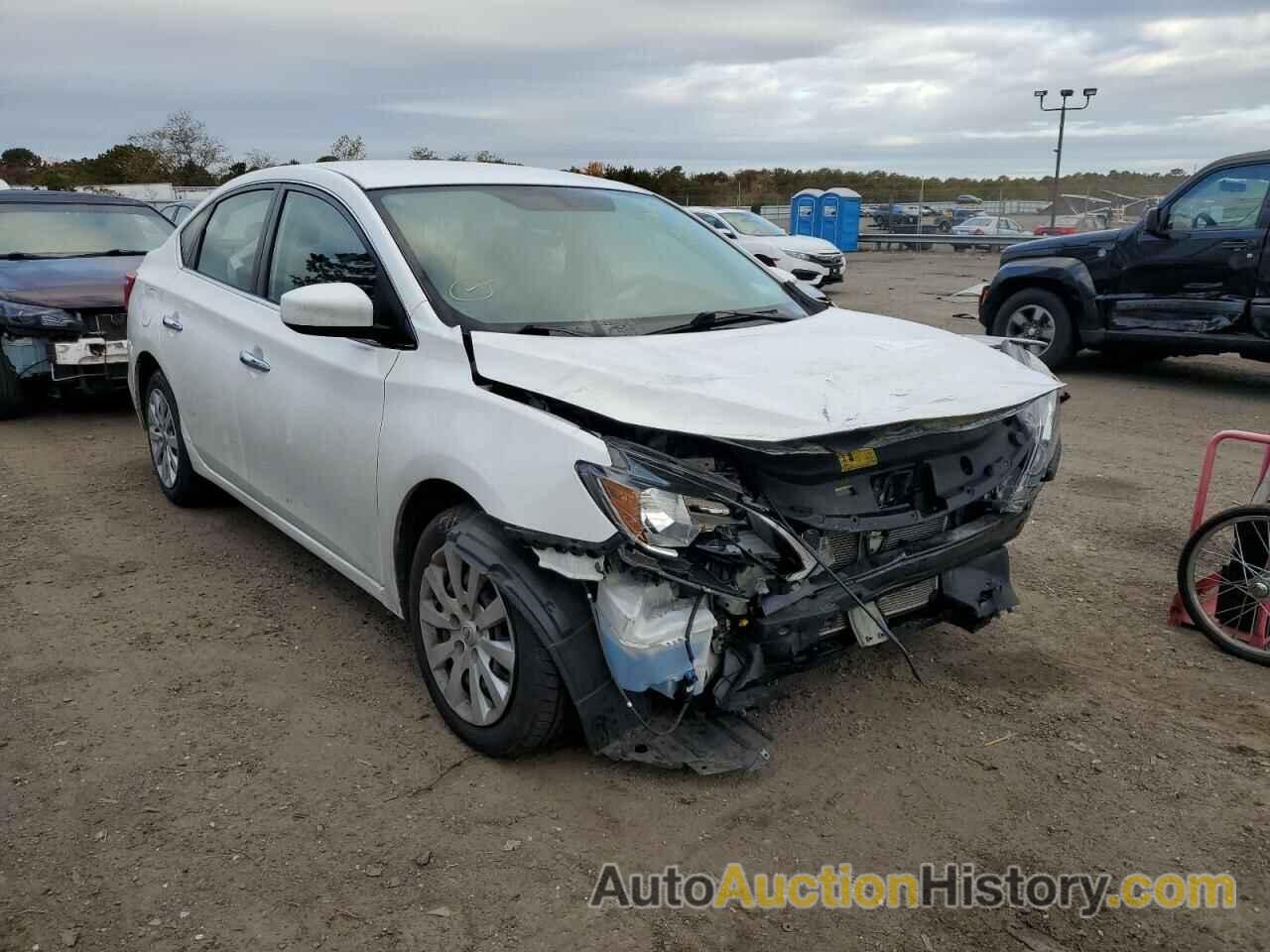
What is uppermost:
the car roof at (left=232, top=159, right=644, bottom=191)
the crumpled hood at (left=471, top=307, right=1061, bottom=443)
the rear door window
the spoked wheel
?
the car roof at (left=232, top=159, right=644, bottom=191)

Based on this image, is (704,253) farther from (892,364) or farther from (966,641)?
(966,641)

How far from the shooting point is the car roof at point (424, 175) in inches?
154

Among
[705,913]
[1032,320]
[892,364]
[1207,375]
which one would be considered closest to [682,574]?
[705,913]

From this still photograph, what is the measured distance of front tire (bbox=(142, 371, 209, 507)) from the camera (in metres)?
5.19

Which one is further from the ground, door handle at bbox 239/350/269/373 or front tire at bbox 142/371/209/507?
door handle at bbox 239/350/269/373

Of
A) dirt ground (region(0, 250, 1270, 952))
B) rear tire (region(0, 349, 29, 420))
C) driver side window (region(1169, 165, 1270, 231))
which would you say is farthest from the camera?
driver side window (region(1169, 165, 1270, 231))

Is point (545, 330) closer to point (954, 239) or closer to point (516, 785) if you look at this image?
point (516, 785)

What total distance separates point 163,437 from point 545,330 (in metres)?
3.14

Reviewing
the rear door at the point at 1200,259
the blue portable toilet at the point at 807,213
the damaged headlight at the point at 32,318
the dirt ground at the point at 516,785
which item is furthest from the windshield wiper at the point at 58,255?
the blue portable toilet at the point at 807,213

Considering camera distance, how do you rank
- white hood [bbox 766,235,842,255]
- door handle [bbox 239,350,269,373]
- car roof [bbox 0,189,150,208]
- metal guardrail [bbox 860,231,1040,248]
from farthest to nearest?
metal guardrail [bbox 860,231,1040,248] → white hood [bbox 766,235,842,255] → car roof [bbox 0,189,150,208] → door handle [bbox 239,350,269,373]

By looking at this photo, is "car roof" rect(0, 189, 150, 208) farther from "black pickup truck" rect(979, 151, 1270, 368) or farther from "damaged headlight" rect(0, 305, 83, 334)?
"black pickup truck" rect(979, 151, 1270, 368)

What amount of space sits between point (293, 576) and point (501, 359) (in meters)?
2.14

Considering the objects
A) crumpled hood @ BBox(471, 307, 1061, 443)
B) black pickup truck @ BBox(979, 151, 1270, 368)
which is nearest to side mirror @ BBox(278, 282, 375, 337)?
crumpled hood @ BBox(471, 307, 1061, 443)

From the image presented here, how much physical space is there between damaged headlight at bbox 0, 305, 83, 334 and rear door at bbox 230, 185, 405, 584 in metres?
3.88
